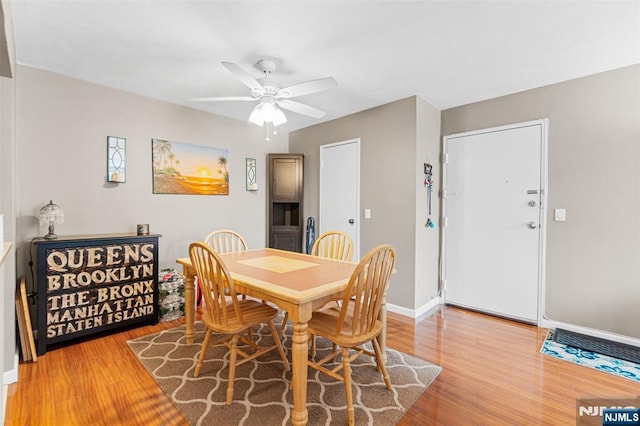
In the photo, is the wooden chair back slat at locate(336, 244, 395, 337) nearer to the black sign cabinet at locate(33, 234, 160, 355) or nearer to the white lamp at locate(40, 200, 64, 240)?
the black sign cabinet at locate(33, 234, 160, 355)

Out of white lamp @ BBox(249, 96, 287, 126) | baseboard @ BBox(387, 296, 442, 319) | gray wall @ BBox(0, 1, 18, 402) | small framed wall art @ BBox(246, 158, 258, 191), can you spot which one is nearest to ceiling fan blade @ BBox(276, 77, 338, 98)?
white lamp @ BBox(249, 96, 287, 126)

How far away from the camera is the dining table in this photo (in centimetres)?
164

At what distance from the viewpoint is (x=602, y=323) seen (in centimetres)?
273

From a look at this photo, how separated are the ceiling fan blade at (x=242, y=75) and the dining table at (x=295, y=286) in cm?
134

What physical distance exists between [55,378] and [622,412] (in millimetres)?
3530

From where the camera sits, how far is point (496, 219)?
3318 millimetres

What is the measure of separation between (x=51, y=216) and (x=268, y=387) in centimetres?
231

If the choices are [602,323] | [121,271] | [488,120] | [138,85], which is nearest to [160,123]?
[138,85]

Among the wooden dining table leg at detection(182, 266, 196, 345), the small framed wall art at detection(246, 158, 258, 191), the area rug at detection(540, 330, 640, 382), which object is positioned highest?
the small framed wall art at detection(246, 158, 258, 191)

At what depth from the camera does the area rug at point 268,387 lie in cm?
174

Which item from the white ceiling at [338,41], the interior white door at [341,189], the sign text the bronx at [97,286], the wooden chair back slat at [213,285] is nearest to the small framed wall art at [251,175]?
the interior white door at [341,189]

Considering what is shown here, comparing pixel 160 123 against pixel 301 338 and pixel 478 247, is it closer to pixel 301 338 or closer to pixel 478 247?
pixel 301 338

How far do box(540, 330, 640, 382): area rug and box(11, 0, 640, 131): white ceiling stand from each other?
7.73 feet

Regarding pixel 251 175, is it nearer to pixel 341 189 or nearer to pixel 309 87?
pixel 341 189
